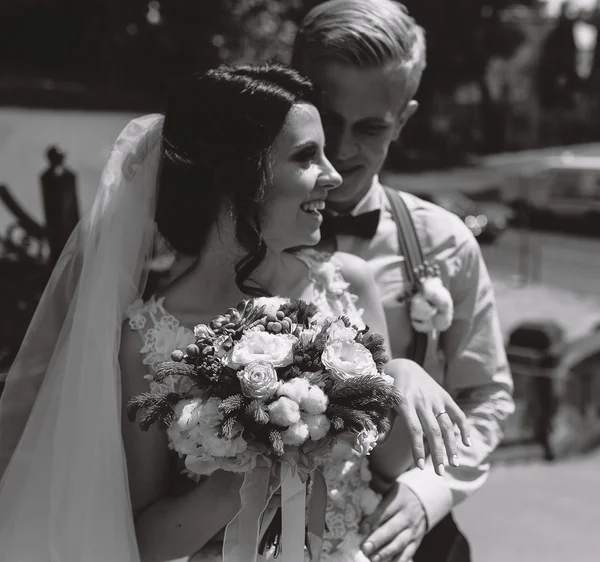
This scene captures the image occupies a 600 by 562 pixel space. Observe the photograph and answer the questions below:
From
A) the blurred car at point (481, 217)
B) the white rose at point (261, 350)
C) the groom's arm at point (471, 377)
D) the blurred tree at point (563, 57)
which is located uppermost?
the white rose at point (261, 350)

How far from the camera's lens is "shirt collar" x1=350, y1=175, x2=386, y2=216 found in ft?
8.11

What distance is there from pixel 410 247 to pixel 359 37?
695 millimetres

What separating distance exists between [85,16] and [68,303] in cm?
496

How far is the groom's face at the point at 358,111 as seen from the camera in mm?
2220

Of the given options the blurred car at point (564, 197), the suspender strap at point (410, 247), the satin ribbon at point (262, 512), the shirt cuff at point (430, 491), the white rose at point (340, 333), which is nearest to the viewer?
the white rose at point (340, 333)

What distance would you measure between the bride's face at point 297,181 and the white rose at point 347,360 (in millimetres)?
468

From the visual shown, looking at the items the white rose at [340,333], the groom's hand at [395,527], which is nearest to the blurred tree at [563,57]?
the groom's hand at [395,527]

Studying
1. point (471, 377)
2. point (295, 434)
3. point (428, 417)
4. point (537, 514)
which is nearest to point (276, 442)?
point (295, 434)

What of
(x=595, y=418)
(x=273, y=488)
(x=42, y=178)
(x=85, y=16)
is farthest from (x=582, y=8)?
(x=273, y=488)

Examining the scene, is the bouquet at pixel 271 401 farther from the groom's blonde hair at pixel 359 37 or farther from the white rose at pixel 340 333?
the groom's blonde hair at pixel 359 37

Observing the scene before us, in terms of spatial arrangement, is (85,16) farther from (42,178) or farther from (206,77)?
(206,77)

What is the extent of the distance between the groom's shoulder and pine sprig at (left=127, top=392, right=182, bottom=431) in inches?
44.1

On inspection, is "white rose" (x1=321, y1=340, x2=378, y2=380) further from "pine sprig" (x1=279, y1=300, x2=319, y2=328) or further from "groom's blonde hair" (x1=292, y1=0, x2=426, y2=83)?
"groom's blonde hair" (x1=292, y1=0, x2=426, y2=83)

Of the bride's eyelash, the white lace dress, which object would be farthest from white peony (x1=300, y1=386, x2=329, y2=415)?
the bride's eyelash
